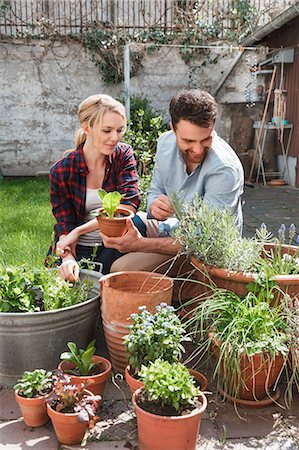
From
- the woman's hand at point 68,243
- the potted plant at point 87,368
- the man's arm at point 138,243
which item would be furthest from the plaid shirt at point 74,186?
the potted plant at point 87,368

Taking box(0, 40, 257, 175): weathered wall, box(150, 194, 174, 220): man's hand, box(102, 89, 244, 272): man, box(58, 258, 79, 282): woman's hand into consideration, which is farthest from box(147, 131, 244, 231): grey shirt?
box(0, 40, 257, 175): weathered wall

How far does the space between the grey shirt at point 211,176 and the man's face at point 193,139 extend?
56 mm

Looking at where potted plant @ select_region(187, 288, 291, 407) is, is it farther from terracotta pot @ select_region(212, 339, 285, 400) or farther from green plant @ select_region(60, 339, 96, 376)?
green plant @ select_region(60, 339, 96, 376)

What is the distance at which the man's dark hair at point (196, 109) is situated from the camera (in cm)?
227

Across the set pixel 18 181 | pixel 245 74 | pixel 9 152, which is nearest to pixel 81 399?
pixel 18 181

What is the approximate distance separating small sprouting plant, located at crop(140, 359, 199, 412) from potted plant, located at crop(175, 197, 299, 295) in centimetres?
49

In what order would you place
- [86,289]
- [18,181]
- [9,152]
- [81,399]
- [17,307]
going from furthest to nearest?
1. [9,152]
2. [18,181]
3. [86,289]
4. [17,307]
5. [81,399]

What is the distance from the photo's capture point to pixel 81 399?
1.90 metres

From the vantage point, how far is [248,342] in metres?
1.97

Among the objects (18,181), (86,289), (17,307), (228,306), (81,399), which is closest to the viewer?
(81,399)

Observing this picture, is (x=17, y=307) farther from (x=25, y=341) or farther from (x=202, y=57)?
(x=202, y=57)

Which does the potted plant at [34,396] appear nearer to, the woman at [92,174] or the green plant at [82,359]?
the green plant at [82,359]

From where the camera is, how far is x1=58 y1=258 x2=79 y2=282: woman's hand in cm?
246

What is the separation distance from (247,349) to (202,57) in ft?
27.4
